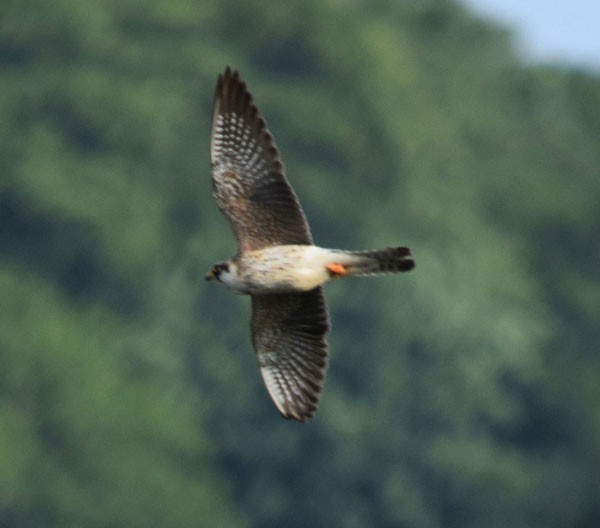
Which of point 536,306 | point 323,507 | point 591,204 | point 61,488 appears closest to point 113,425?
point 61,488

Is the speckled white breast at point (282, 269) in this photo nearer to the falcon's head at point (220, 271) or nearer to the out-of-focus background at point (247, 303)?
the falcon's head at point (220, 271)

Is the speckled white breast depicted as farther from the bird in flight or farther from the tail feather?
the tail feather

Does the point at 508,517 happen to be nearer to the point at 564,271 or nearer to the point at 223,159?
the point at 564,271

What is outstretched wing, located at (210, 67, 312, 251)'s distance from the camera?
12.9 m

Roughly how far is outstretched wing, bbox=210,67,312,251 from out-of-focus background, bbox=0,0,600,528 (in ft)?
75.9

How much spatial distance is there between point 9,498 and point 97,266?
11.6m

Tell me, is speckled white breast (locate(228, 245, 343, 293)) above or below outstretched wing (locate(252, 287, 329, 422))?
above

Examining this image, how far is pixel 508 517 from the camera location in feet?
156

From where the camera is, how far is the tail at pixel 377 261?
12414 mm

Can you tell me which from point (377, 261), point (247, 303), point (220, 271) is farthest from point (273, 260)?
point (247, 303)

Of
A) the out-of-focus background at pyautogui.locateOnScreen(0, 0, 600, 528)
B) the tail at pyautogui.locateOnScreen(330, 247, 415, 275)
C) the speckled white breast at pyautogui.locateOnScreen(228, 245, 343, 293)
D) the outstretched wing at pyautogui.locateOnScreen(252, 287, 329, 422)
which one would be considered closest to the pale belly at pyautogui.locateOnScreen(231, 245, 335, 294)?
the speckled white breast at pyautogui.locateOnScreen(228, 245, 343, 293)

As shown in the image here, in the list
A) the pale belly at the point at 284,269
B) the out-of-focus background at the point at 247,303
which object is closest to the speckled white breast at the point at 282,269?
the pale belly at the point at 284,269

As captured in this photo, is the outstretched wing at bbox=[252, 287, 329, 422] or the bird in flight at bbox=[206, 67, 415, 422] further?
the outstretched wing at bbox=[252, 287, 329, 422]

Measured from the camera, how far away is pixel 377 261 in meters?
12.5
